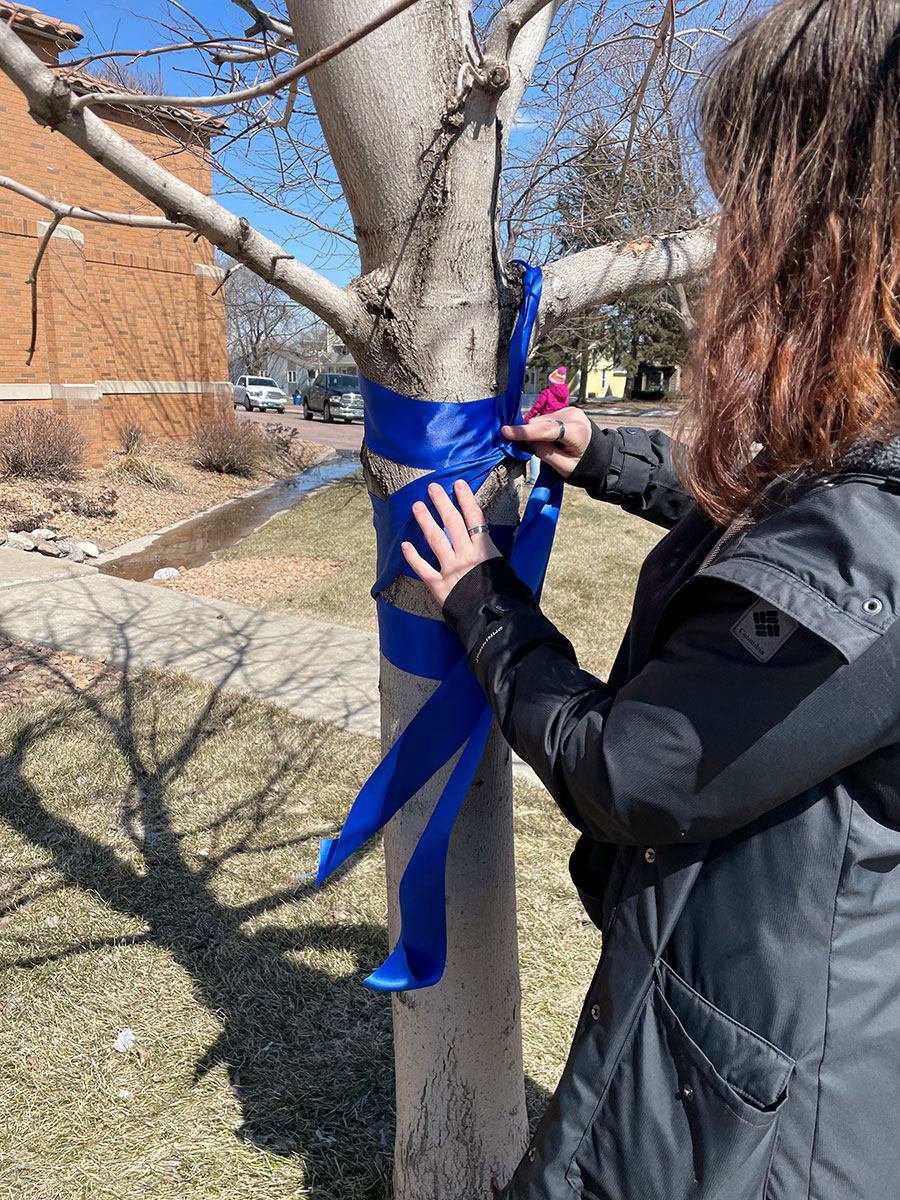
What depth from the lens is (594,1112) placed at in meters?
1.19

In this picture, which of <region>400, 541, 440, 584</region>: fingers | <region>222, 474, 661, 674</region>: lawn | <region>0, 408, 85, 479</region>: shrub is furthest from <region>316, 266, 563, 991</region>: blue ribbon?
<region>0, 408, 85, 479</region>: shrub

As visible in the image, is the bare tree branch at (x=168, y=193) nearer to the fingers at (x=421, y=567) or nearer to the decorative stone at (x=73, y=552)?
the fingers at (x=421, y=567)

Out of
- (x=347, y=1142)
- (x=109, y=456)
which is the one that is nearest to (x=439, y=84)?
(x=347, y=1142)

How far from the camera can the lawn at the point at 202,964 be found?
2.35 m

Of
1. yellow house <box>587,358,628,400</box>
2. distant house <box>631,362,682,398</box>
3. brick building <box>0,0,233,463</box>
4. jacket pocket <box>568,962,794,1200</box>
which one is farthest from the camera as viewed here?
yellow house <box>587,358,628,400</box>

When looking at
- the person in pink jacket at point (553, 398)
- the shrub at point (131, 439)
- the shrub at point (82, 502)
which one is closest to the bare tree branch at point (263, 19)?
the person in pink jacket at point (553, 398)

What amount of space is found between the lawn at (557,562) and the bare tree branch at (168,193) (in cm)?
468

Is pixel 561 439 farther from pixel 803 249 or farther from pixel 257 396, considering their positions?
pixel 257 396

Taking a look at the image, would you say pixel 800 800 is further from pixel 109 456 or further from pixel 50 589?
pixel 109 456

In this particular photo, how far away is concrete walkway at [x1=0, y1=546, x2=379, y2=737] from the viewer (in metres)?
5.36

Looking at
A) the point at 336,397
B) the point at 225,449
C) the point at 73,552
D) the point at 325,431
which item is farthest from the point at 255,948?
the point at 336,397

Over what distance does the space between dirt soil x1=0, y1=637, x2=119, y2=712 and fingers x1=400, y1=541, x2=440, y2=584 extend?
4230 mm

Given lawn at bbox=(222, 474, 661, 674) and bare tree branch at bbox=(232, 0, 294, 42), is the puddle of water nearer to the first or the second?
lawn at bbox=(222, 474, 661, 674)

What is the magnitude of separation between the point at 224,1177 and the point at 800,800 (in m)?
1.97
